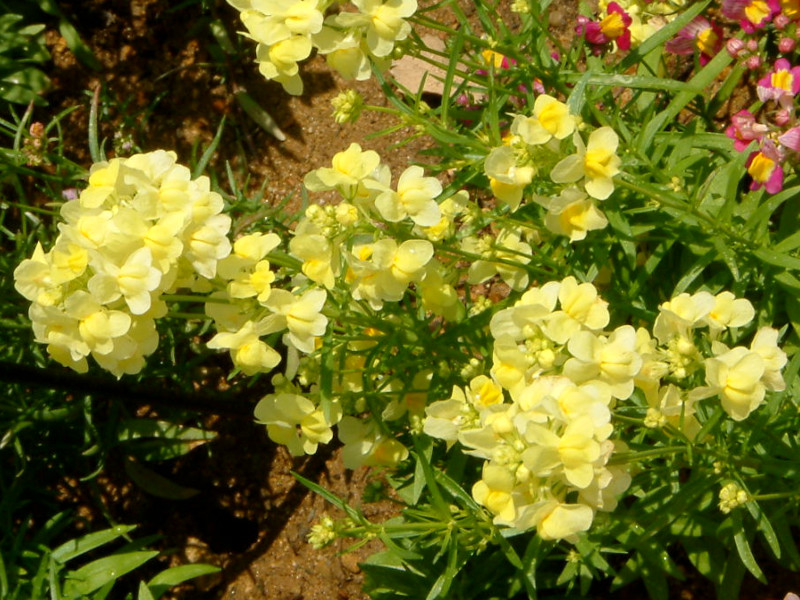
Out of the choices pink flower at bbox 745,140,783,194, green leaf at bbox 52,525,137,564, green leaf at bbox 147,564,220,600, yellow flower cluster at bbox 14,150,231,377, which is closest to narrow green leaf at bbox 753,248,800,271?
pink flower at bbox 745,140,783,194

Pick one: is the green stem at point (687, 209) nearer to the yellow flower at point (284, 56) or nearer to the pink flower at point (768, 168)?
the pink flower at point (768, 168)

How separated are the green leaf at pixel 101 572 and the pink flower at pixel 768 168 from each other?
6.93 feet

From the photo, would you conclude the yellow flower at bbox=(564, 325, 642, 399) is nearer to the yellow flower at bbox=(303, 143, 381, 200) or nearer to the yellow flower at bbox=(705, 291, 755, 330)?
the yellow flower at bbox=(705, 291, 755, 330)

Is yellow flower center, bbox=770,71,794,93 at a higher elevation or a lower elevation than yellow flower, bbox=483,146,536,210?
lower

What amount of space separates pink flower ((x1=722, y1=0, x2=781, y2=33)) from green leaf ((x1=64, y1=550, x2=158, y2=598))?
Result: 2.44m

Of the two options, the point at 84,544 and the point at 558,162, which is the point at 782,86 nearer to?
the point at 558,162

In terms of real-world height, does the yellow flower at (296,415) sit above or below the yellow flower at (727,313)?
below

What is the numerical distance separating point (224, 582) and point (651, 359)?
6.85 ft

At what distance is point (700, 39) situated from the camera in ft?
10.0

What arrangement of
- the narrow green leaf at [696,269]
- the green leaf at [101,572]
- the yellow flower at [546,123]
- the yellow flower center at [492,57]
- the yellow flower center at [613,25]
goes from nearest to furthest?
the yellow flower at [546,123] < the narrow green leaf at [696,269] < the yellow flower center at [492,57] < the yellow flower center at [613,25] < the green leaf at [101,572]

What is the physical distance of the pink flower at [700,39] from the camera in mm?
3039

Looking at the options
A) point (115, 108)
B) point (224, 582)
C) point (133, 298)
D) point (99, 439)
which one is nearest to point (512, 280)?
point (133, 298)

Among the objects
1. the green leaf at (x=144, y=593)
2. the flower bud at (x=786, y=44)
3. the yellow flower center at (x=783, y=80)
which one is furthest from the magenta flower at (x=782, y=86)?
the green leaf at (x=144, y=593)

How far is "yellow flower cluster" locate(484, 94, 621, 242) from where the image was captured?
6.64ft
